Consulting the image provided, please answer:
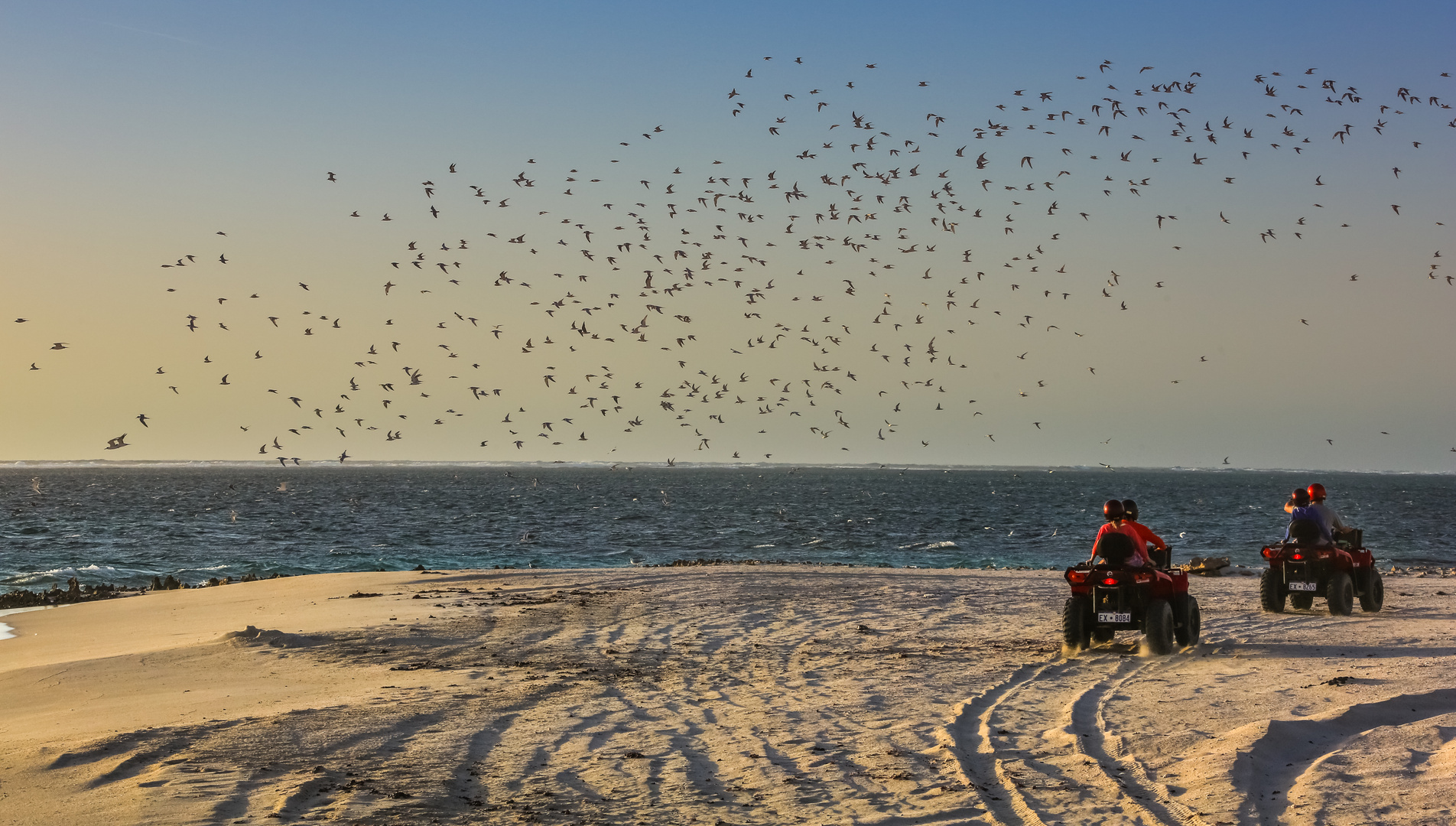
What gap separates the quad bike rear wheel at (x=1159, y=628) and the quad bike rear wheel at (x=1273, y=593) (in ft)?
19.4

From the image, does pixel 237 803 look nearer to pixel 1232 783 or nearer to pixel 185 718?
pixel 185 718

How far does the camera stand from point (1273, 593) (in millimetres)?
19828

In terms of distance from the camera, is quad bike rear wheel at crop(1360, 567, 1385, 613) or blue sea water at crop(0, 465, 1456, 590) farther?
blue sea water at crop(0, 465, 1456, 590)

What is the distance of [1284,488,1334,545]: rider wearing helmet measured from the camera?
19203 mm

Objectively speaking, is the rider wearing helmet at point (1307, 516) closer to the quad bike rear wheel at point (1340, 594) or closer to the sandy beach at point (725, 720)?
the quad bike rear wheel at point (1340, 594)

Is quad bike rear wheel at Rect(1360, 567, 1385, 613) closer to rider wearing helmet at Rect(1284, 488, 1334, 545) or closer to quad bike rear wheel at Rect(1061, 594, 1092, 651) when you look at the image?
rider wearing helmet at Rect(1284, 488, 1334, 545)

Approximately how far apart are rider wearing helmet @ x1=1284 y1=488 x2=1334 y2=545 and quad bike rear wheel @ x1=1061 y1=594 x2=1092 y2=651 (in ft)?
20.3

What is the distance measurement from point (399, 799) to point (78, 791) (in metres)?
2.52

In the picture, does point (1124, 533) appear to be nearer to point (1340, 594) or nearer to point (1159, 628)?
point (1159, 628)

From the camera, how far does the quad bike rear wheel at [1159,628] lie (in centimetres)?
1487

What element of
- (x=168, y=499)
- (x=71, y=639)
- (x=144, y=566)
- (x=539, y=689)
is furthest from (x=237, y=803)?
(x=168, y=499)

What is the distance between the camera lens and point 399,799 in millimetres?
8055

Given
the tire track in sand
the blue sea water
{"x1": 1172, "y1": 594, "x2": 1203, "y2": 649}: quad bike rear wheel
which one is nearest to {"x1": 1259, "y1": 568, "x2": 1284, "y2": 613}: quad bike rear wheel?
{"x1": 1172, "y1": 594, "x2": 1203, "y2": 649}: quad bike rear wheel

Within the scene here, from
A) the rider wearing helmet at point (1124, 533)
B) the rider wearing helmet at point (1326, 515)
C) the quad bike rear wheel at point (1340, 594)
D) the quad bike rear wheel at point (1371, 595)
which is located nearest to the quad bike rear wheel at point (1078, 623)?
the rider wearing helmet at point (1124, 533)
